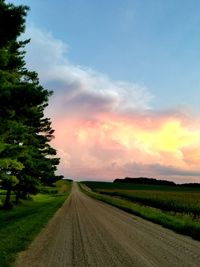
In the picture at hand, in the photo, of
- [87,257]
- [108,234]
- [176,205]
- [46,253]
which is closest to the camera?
[87,257]

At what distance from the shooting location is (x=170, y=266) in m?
10.9

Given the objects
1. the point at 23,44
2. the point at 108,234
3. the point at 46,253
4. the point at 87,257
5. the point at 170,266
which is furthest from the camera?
the point at 23,44

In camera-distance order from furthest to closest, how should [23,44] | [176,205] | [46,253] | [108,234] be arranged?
[176,205]
[23,44]
[108,234]
[46,253]

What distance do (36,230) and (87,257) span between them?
7912 mm

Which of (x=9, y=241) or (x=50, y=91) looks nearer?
(x=9, y=241)

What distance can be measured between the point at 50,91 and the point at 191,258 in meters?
11.3

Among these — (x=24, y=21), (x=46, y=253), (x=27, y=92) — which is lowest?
(x=46, y=253)

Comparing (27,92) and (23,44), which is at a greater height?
(23,44)

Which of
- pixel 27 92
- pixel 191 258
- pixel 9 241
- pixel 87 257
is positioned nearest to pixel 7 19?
pixel 27 92

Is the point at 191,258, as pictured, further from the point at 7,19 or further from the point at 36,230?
the point at 7,19

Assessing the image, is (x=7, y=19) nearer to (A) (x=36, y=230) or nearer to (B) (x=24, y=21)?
(B) (x=24, y=21)

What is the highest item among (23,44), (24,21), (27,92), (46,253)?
(23,44)

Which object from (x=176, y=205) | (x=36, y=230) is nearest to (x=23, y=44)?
(x=36, y=230)

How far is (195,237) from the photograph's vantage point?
60.7ft
